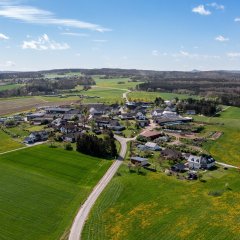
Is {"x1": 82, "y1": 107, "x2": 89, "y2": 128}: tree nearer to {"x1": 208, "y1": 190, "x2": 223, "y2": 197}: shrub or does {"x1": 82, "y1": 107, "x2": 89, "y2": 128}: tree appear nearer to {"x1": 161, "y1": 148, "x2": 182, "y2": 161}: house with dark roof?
{"x1": 161, "y1": 148, "x2": 182, "y2": 161}: house with dark roof

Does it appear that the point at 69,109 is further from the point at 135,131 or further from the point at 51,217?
the point at 51,217

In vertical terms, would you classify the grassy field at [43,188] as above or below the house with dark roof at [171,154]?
below

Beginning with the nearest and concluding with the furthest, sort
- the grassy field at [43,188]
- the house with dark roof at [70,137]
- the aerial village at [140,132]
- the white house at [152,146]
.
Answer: the grassy field at [43,188], the aerial village at [140,132], the white house at [152,146], the house with dark roof at [70,137]

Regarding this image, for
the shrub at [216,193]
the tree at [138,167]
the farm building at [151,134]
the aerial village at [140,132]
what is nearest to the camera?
the shrub at [216,193]

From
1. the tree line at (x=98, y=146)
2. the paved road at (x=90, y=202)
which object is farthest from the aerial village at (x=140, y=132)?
the tree line at (x=98, y=146)

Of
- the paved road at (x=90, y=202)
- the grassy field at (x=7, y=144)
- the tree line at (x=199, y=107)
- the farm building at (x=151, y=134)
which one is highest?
the tree line at (x=199, y=107)

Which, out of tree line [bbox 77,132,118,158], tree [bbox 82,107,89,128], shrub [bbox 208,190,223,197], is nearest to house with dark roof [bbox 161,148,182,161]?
tree line [bbox 77,132,118,158]

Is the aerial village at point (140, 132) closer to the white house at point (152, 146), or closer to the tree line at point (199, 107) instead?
the white house at point (152, 146)
